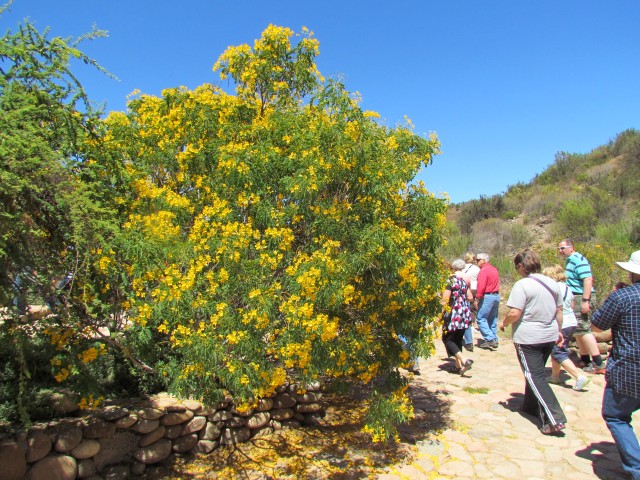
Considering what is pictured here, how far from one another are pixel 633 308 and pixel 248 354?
2.89 metres

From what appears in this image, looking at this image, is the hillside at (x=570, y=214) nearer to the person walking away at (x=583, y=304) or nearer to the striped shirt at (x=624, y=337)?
the person walking away at (x=583, y=304)

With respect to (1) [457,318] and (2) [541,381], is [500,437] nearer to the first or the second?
(2) [541,381]

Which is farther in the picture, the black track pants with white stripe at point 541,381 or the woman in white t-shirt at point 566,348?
the woman in white t-shirt at point 566,348

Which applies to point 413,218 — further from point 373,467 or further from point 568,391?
point 568,391

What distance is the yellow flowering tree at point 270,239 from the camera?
3.41m

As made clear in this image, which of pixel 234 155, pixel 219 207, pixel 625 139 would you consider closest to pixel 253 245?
pixel 219 207

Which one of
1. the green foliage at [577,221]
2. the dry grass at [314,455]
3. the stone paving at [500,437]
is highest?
the green foliage at [577,221]

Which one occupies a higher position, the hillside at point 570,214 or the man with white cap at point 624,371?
the hillside at point 570,214

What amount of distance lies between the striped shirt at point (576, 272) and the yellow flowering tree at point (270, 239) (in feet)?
10.5

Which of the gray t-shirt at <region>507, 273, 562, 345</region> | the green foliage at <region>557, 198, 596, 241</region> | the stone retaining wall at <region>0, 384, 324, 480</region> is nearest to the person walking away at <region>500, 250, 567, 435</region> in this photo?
the gray t-shirt at <region>507, 273, 562, 345</region>

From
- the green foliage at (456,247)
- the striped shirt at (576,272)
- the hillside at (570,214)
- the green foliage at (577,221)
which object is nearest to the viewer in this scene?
the striped shirt at (576,272)

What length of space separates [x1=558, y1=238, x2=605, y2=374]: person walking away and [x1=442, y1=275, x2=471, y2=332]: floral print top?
4.46 ft

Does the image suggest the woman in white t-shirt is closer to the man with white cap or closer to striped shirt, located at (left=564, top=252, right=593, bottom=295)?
striped shirt, located at (left=564, top=252, right=593, bottom=295)

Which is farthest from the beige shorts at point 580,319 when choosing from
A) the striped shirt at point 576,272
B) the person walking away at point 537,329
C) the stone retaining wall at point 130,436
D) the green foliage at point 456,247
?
→ the green foliage at point 456,247
